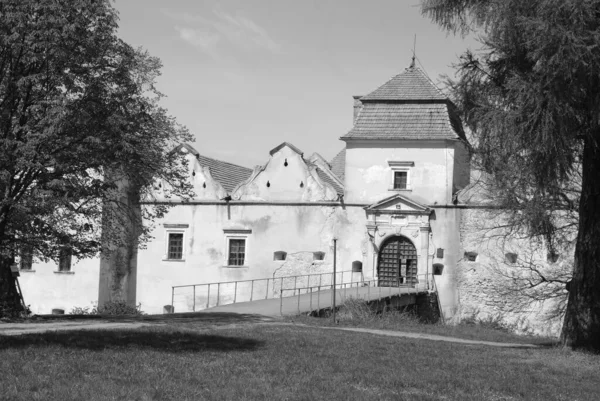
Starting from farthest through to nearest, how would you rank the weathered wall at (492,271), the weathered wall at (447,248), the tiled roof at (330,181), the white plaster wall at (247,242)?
the tiled roof at (330,181), the white plaster wall at (247,242), the weathered wall at (447,248), the weathered wall at (492,271)

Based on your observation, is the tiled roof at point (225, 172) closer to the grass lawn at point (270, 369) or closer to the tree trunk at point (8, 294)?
the tree trunk at point (8, 294)

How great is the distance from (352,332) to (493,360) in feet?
15.3

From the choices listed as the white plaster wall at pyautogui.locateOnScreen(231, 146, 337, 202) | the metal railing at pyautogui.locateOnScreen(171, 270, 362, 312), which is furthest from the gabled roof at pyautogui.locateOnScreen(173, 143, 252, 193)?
the metal railing at pyautogui.locateOnScreen(171, 270, 362, 312)

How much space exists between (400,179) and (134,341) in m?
20.8

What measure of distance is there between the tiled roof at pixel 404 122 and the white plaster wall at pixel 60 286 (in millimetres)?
12105

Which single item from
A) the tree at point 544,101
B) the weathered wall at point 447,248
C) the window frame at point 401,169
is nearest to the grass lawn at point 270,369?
the tree at point 544,101

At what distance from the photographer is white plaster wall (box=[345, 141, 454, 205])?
3241cm

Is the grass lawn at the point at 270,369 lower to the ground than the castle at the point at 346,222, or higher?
lower

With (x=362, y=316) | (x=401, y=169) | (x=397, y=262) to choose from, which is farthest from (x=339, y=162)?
(x=362, y=316)

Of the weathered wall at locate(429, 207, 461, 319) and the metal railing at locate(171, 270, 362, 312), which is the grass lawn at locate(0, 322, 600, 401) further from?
the metal railing at locate(171, 270, 362, 312)

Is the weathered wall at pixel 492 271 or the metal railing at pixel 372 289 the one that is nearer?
the metal railing at pixel 372 289

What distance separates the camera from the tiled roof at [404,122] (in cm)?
3262

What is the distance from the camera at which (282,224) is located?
110ft

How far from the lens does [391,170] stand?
32.9 m
